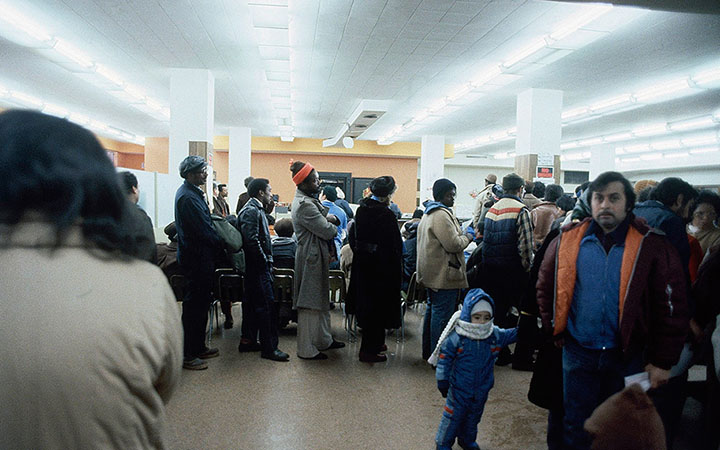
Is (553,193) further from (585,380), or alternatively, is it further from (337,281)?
(585,380)

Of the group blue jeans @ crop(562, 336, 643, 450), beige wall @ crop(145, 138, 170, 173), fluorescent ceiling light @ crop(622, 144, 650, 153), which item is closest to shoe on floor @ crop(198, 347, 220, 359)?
blue jeans @ crop(562, 336, 643, 450)

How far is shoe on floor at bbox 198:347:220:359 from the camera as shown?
4.09m

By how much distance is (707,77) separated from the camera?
24.4 ft

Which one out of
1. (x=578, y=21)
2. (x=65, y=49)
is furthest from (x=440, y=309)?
(x=65, y=49)

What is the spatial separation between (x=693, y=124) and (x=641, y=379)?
42.9 feet

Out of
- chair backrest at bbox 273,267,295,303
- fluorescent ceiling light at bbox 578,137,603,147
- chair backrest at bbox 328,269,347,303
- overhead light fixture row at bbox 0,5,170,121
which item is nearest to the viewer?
chair backrest at bbox 273,267,295,303

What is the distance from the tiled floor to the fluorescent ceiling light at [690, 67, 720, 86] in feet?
21.4

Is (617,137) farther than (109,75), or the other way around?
(617,137)

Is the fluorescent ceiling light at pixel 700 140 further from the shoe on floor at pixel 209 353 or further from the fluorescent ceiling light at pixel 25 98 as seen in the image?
the fluorescent ceiling light at pixel 25 98

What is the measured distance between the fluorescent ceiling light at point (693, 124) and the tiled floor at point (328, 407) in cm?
1119

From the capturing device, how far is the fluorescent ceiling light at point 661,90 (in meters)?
7.99

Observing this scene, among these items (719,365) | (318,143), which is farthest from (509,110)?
(719,365)

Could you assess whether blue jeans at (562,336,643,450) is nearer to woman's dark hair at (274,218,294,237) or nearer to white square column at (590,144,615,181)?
woman's dark hair at (274,218,294,237)

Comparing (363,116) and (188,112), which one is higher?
(363,116)
